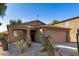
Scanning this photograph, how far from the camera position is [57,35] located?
607 centimetres

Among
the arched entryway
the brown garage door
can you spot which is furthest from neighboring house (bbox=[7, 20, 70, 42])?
the arched entryway

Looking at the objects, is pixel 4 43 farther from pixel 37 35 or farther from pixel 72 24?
pixel 72 24

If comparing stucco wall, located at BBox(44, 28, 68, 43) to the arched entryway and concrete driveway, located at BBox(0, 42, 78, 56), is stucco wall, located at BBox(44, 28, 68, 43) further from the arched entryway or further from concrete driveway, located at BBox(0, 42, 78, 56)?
the arched entryway

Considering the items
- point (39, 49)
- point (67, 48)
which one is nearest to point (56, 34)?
point (67, 48)

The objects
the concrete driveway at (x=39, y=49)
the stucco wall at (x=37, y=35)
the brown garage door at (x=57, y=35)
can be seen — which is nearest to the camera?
the concrete driveway at (x=39, y=49)

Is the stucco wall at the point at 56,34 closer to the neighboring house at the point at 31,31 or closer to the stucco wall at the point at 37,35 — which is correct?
the neighboring house at the point at 31,31

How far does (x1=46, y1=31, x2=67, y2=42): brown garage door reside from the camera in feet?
19.4

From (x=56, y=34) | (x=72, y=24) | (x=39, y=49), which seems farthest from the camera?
(x=72, y=24)

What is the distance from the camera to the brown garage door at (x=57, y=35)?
19.4 feet

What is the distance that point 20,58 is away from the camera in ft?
18.2

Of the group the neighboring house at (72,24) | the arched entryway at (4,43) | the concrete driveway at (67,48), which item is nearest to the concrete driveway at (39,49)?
the concrete driveway at (67,48)

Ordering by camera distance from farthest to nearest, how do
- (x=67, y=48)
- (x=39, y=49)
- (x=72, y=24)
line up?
1. (x=72, y=24)
2. (x=67, y=48)
3. (x=39, y=49)

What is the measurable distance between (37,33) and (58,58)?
1017mm

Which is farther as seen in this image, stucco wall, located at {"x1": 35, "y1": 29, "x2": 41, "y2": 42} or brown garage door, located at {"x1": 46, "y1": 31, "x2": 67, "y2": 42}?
brown garage door, located at {"x1": 46, "y1": 31, "x2": 67, "y2": 42}
